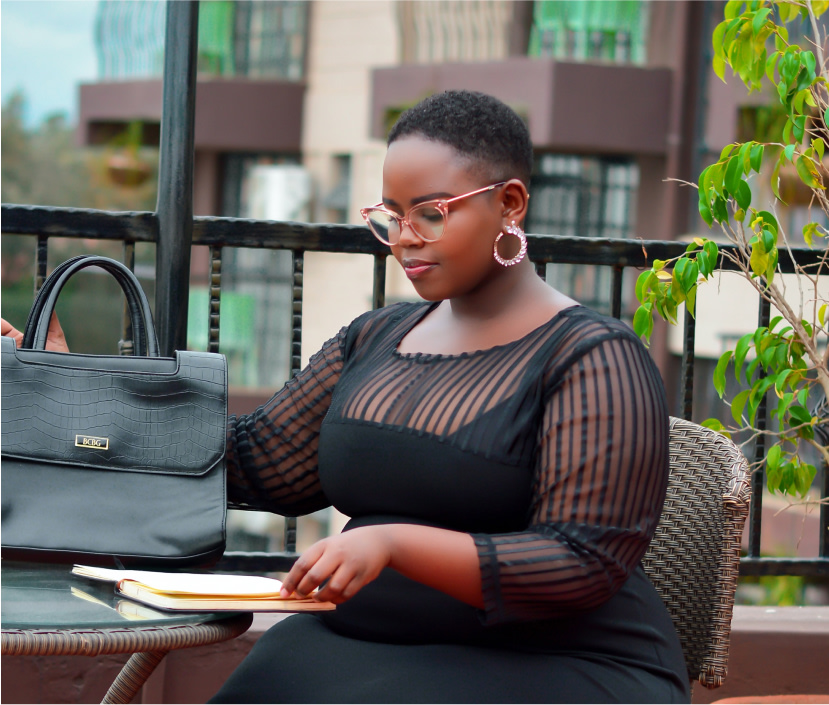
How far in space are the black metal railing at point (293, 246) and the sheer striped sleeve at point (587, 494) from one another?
1.06 metres

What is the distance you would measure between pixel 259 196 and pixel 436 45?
130 inches

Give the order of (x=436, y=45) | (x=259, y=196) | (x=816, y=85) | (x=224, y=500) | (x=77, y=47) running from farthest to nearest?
(x=77, y=47) < (x=259, y=196) < (x=436, y=45) < (x=816, y=85) < (x=224, y=500)

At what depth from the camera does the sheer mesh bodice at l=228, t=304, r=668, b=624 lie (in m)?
1.54

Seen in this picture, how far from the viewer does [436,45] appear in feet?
40.8

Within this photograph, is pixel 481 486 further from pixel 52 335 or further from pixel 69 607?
pixel 52 335

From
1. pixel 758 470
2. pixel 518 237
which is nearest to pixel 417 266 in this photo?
pixel 518 237

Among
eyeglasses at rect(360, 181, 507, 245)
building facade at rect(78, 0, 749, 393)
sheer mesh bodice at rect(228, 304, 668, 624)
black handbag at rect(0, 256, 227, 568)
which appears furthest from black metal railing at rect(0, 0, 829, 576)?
building facade at rect(78, 0, 749, 393)

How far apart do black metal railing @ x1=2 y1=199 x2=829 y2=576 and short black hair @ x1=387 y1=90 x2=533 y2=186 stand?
832mm

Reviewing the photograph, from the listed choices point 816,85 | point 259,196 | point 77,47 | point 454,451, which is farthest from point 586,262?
point 77,47

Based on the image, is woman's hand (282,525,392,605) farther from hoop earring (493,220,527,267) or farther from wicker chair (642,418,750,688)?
wicker chair (642,418,750,688)

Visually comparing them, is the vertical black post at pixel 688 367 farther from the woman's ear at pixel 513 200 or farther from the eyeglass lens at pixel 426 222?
the eyeglass lens at pixel 426 222

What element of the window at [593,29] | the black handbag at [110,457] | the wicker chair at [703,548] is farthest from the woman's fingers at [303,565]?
the window at [593,29]

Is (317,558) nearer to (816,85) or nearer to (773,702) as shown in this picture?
(773,702)

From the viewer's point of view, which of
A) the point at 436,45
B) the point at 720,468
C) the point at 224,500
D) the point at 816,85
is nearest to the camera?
the point at 224,500
